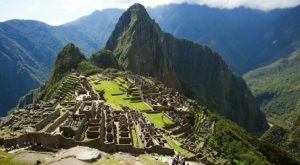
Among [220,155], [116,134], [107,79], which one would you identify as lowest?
[220,155]

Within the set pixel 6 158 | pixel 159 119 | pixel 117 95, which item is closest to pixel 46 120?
pixel 6 158

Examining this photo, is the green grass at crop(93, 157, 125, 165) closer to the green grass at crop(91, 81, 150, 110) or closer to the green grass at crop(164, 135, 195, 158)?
the green grass at crop(164, 135, 195, 158)

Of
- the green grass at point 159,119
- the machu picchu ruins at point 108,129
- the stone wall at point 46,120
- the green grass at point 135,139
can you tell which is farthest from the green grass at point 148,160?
the green grass at point 159,119

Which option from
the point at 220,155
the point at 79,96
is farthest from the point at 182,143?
the point at 79,96

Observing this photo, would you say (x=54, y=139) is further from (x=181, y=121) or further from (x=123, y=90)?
(x=123, y=90)

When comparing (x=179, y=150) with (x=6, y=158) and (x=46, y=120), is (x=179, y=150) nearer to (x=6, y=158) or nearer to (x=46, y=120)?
(x=46, y=120)

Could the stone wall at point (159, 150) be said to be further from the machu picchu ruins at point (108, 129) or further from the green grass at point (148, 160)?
the green grass at point (148, 160)

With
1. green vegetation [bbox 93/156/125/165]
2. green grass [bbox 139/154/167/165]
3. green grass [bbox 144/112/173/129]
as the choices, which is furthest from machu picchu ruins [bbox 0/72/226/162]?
green vegetation [bbox 93/156/125/165]
